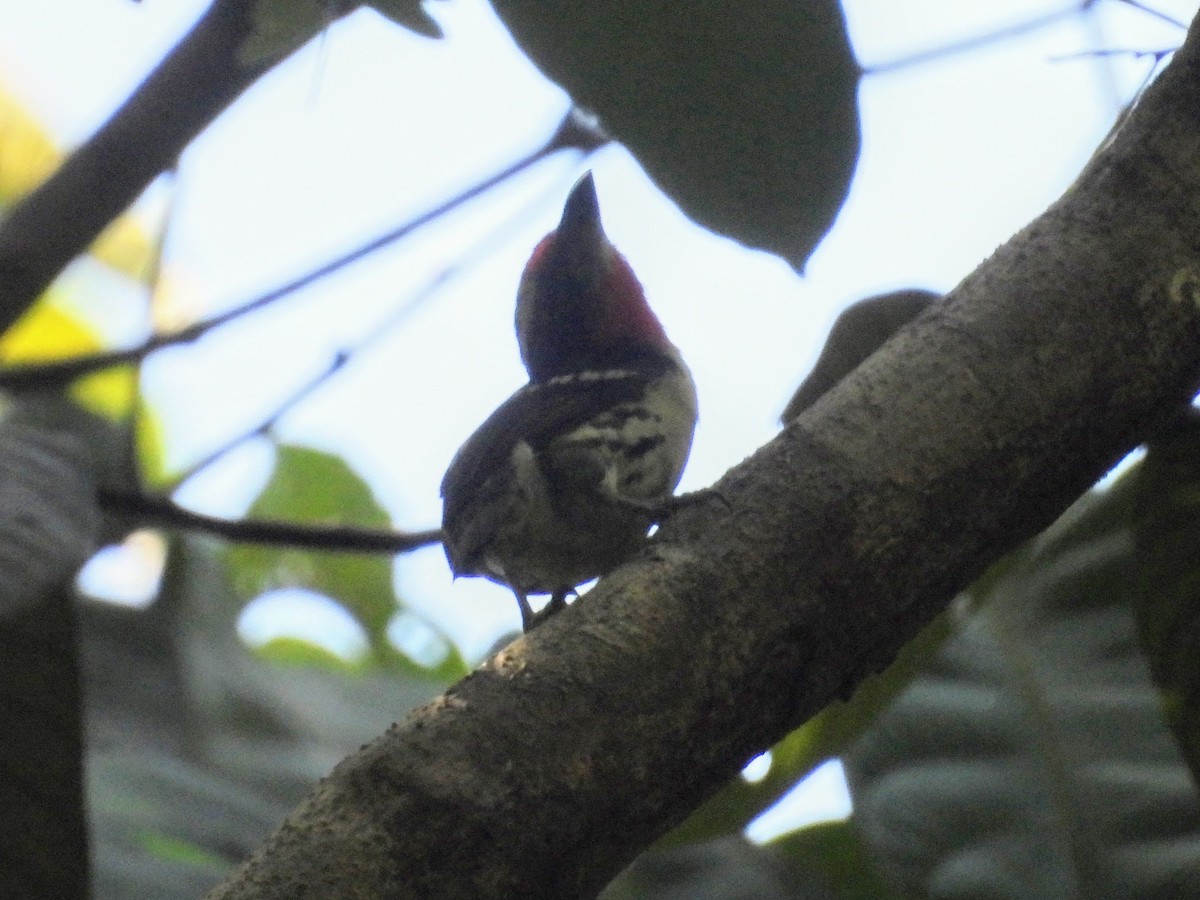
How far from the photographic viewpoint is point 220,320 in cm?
267

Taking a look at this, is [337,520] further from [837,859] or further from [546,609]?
[837,859]

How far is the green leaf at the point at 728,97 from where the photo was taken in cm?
167

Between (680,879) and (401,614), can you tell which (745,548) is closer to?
(680,879)

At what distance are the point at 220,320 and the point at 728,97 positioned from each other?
1280mm

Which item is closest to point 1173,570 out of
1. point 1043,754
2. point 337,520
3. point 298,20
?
point 1043,754

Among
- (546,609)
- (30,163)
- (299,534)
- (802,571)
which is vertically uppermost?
(30,163)

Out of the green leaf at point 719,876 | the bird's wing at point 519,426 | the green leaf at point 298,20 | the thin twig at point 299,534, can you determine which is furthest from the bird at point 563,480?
the green leaf at point 298,20

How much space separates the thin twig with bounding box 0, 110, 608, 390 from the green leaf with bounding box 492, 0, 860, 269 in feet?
3.30

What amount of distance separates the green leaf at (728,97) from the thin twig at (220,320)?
1.01 meters

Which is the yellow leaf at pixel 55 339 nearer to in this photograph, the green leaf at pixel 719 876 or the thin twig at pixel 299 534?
the thin twig at pixel 299 534

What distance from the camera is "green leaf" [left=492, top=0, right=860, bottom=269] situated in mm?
1672

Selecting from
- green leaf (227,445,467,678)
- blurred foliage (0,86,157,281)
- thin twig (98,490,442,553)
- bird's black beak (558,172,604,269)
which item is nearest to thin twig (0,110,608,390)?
thin twig (98,490,442,553)

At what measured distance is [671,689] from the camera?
4.89 ft

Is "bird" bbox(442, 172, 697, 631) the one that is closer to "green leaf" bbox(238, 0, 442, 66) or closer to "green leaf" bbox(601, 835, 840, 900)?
"green leaf" bbox(601, 835, 840, 900)
